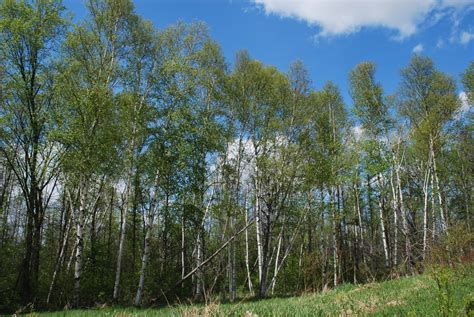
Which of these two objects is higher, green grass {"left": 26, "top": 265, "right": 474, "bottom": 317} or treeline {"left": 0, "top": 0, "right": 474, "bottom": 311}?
treeline {"left": 0, "top": 0, "right": 474, "bottom": 311}

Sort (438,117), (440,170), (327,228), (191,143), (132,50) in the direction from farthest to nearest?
(327,228), (440,170), (438,117), (132,50), (191,143)

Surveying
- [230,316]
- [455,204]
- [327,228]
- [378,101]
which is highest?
[378,101]

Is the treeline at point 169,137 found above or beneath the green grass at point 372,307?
above

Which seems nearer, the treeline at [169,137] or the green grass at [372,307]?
the green grass at [372,307]

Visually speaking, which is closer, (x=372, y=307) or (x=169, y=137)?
(x=372, y=307)

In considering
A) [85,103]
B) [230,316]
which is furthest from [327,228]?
[230,316]

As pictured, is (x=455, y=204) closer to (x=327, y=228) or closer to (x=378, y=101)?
(x=327, y=228)

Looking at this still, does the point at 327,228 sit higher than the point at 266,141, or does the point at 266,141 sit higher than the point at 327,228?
the point at 266,141

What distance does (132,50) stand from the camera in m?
18.3

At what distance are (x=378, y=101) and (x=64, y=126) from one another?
1907cm

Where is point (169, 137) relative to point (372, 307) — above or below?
above

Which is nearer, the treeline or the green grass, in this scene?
the green grass

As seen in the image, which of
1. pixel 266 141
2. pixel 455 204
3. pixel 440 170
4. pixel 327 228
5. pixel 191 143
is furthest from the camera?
pixel 455 204

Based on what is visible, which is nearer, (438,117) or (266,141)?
(266,141)
